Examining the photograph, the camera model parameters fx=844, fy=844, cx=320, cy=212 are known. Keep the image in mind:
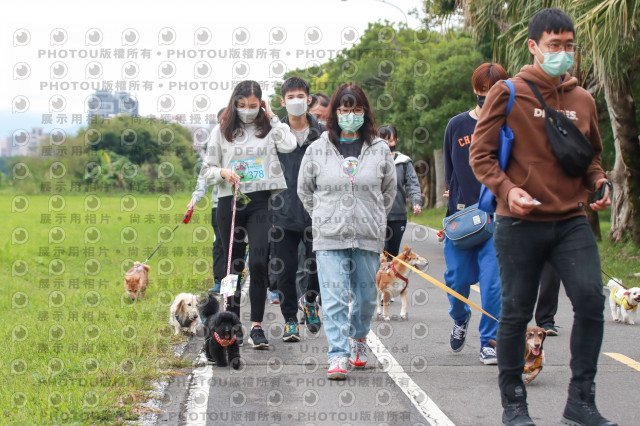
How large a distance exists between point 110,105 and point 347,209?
21089 mm

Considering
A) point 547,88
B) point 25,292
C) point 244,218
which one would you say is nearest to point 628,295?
point 244,218

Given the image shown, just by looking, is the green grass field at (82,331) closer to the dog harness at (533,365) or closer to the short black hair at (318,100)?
the dog harness at (533,365)

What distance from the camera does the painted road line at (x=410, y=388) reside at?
5.02m

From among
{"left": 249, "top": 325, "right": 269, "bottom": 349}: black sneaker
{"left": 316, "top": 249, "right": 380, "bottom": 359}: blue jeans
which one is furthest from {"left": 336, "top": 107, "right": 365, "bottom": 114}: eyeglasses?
{"left": 249, "top": 325, "right": 269, "bottom": 349}: black sneaker

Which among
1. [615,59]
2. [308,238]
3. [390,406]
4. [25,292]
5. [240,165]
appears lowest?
[25,292]

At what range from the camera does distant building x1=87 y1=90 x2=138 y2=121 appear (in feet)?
61.5

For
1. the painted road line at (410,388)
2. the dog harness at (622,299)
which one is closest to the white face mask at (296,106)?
the painted road line at (410,388)

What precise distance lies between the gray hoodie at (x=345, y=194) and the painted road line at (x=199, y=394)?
1.27m

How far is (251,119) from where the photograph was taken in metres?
7.20

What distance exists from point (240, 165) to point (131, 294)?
13.8ft

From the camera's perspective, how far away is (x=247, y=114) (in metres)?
7.14

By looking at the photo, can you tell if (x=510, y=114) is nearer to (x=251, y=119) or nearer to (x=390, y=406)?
(x=390, y=406)

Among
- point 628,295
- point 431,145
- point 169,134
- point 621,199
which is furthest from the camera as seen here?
point 431,145

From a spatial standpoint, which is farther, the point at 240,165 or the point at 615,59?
the point at 615,59
